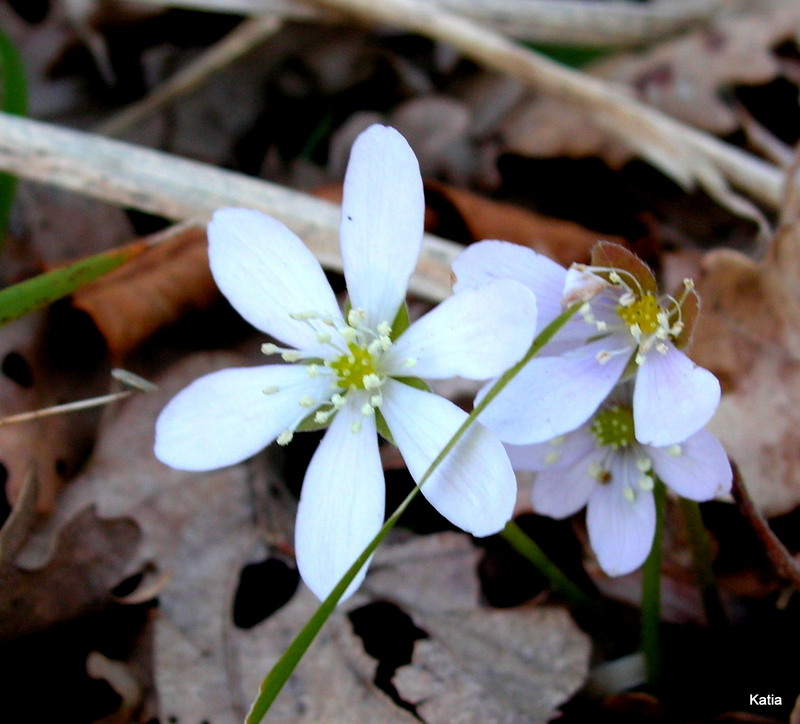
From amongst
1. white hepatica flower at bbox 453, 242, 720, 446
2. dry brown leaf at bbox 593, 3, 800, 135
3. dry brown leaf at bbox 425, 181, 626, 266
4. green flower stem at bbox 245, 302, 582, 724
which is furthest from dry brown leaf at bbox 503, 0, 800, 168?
green flower stem at bbox 245, 302, 582, 724

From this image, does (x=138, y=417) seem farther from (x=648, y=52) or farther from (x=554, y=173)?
(x=648, y=52)

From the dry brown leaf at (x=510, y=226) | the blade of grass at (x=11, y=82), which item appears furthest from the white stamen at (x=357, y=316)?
the blade of grass at (x=11, y=82)

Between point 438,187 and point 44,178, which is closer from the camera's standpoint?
point 44,178

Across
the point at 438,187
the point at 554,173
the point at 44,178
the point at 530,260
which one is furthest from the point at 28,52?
the point at 530,260

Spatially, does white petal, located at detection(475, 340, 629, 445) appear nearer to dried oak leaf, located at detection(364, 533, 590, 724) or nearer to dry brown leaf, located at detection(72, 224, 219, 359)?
dried oak leaf, located at detection(364, 533, 590, 724)

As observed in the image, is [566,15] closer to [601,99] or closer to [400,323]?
[601,99]

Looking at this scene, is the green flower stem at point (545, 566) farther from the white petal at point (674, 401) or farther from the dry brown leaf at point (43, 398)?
the dry brown leaf at point (43, 398)
